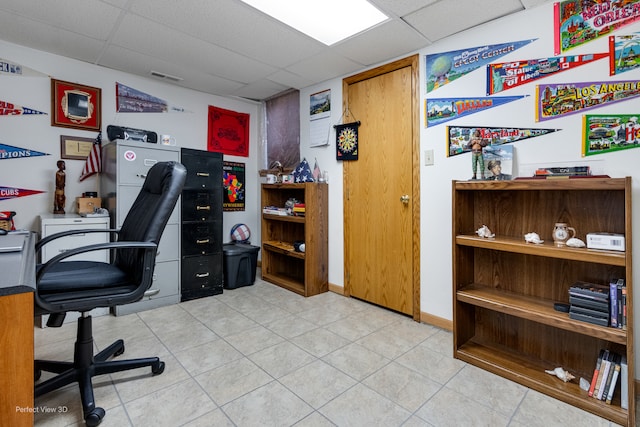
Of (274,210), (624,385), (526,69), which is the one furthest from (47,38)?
(624,385)

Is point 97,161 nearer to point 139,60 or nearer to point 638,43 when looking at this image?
point 139,60

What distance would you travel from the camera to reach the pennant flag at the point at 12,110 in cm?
265

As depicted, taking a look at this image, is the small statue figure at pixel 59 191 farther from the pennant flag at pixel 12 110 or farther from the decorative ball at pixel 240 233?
the decorative ball at pixel 240 233

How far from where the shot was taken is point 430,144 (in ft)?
8.48

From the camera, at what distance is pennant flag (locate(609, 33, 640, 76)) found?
1.71m

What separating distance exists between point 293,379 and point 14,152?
2.97m

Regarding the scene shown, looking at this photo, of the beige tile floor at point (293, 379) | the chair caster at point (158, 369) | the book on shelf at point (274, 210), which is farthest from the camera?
the book on shelf at point (274, 210)

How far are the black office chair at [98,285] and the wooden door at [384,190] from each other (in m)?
1.81

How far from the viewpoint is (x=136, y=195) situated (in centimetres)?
286

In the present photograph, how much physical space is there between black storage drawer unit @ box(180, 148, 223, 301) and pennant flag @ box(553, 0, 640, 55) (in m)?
2.90

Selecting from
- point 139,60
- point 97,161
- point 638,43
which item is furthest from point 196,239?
point 638,43

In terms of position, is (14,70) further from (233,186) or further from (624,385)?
(624,385)

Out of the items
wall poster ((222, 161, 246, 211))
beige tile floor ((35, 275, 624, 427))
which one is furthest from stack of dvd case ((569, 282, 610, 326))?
wall poster ((222, 161, 246, 211))

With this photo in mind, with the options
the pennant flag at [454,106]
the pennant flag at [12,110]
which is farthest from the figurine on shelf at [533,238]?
the pennant flag at [12,110]
